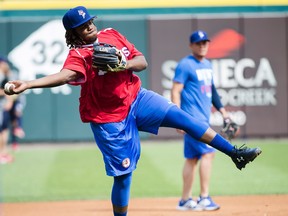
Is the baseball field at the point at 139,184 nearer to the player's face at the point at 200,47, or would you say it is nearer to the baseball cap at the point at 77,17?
the player's face at the point at 200,47

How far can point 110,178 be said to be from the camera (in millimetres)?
12141

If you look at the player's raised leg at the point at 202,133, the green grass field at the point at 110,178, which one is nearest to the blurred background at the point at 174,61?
the green grass field at the point at 110,178

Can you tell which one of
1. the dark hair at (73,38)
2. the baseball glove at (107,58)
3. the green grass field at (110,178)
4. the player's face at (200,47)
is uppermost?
the dark hair at (73,38)

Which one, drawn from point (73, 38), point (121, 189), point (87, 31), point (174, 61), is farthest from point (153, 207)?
point (174, 61)

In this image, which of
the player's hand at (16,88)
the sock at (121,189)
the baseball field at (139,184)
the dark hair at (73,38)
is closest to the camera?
the player's hand at (16,88)

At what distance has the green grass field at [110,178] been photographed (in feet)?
34.4

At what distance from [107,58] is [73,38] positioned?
2.06ft

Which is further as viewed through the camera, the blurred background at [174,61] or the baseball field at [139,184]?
the blurred background at [174,61]

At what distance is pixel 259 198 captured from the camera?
9586 mm

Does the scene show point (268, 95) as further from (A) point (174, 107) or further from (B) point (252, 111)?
(A) point (174, 107)

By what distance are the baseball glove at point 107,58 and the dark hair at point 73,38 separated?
0.39 m

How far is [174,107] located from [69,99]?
10774mm

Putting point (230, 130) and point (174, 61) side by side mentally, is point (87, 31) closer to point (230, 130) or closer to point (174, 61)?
point (230, 130)

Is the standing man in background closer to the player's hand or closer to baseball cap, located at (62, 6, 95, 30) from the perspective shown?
baseball cap, located at (62, 6, 95, 30)
